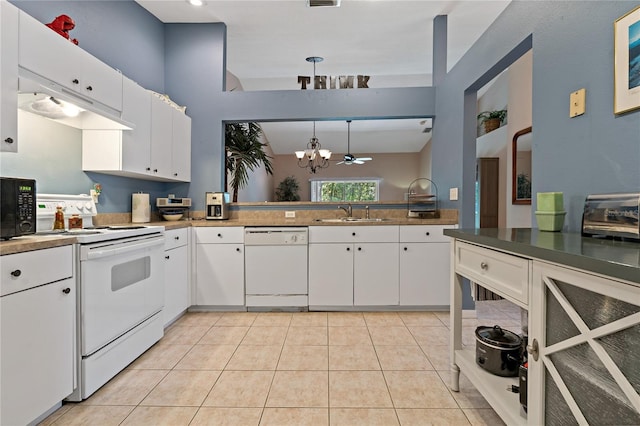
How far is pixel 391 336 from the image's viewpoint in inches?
100

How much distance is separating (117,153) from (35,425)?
173 cm

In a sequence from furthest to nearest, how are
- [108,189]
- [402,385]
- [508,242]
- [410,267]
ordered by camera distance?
1. [410,267]
2. [108,189]
3. [402,385]
4. [508,242]

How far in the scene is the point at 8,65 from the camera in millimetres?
A: 1563

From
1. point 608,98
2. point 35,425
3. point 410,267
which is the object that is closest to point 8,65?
point 35,425

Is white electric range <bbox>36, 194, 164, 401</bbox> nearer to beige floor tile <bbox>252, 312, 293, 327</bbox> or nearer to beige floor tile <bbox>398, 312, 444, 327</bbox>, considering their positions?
beige floor tile <bbox>252, 312, 293, 327</bbox>

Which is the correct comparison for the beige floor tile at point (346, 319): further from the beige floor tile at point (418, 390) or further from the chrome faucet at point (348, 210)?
the chrome faucet at point (348, 210)

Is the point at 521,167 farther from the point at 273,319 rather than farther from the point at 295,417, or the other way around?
the point at 295,417

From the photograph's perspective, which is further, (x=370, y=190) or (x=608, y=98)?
(x=370, y=190)

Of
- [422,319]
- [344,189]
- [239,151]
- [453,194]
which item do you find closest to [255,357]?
[422,319]

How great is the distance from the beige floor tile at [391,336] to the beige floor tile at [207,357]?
1068 mm

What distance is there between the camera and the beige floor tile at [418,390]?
166 cm

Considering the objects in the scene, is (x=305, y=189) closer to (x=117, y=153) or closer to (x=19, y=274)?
(x=117, y=153)

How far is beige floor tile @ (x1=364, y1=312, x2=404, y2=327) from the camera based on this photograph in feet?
9.23

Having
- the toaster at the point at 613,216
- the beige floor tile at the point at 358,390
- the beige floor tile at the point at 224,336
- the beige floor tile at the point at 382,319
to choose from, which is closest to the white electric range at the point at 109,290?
the beige floor tile at the point at 224,336
